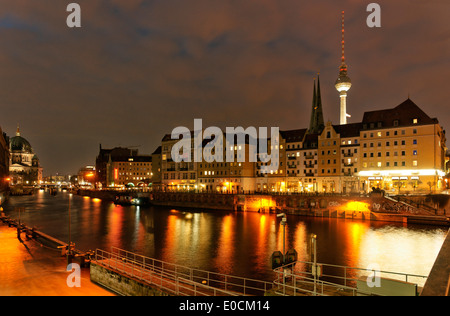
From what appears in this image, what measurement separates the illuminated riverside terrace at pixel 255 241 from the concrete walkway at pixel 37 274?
10.7 metres

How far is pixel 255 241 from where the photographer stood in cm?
4503

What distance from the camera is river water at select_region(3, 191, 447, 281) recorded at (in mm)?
33875

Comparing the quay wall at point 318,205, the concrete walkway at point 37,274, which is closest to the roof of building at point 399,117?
the quay wall at point 318,205

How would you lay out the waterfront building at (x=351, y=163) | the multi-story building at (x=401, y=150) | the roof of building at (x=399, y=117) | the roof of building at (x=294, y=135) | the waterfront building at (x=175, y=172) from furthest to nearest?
the waterfront building at (x=175, y=172), the roof of building at (x=294, y=135), the roof of building at (x=399, y=117), the waterfront building at (x=351, y=163), the multi-story building at (x=401, y=150)

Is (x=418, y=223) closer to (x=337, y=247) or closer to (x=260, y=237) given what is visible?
(x=337, y=247)

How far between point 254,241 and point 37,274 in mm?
27947

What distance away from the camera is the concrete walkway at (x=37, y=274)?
64.3 ft

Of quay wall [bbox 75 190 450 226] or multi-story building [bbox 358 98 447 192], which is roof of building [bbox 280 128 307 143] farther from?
quay wall [bbox 75 190 450 226]

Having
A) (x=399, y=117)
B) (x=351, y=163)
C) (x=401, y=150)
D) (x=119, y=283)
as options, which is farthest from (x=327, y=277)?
(x=399, y=117)

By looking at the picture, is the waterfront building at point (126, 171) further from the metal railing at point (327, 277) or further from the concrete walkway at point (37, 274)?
the metal railing at point (327, 277)

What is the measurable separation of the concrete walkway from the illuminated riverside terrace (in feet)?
35.1

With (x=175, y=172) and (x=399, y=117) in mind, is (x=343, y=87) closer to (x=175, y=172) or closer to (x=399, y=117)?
(x=399, y=117)

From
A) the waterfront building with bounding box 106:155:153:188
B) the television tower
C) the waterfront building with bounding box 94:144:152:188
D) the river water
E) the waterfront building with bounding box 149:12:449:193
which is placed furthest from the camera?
the waterfront building with bounding box 94:144:152:188

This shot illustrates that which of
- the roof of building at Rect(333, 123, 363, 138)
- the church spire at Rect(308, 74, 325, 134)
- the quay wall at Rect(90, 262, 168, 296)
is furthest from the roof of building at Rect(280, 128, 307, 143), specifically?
the church spire at Rect(308, 74, 325, 134)
